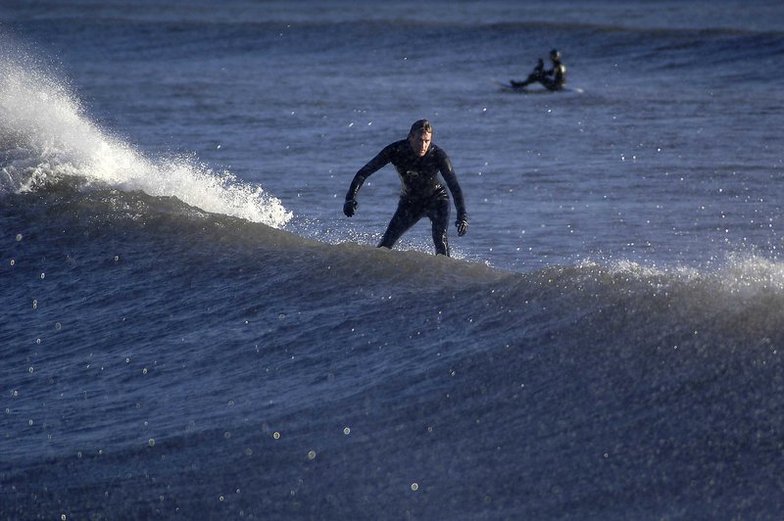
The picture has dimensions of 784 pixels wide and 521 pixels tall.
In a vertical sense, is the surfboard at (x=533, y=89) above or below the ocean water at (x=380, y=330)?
below

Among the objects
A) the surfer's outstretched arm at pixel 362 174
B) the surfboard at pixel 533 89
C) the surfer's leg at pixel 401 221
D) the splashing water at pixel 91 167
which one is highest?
the surfer's outstretched arm at pixel 362 174

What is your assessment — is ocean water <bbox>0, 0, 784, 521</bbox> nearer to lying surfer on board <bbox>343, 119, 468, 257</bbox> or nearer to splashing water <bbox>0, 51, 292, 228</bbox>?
splashing water <bbox>0, 51, 292, 228</bbox>

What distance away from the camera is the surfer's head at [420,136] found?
34.1 ft

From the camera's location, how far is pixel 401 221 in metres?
11.2

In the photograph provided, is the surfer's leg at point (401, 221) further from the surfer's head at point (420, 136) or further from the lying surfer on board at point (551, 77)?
the lying surfer on board at point (551, 77)

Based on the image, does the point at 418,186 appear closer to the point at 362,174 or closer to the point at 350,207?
the point at 362,174

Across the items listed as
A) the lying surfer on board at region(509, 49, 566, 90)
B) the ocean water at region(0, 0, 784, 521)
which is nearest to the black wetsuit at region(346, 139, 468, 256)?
the ocean water at region(0, 0, 784, 521)

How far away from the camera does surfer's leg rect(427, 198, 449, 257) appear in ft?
36.2

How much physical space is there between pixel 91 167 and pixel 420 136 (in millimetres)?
6358

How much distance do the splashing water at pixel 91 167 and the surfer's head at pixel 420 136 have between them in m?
3.80

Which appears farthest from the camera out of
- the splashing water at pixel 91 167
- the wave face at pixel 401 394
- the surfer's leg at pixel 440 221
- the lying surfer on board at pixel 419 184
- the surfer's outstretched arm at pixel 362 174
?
the splashing water at pixel 91 167

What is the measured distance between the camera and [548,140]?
76.0 feet

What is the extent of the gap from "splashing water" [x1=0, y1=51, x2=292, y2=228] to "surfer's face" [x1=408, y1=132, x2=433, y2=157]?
148 inches

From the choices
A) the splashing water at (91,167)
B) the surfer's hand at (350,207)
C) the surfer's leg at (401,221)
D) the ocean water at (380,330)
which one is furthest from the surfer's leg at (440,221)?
the splashing water at (91,167)
